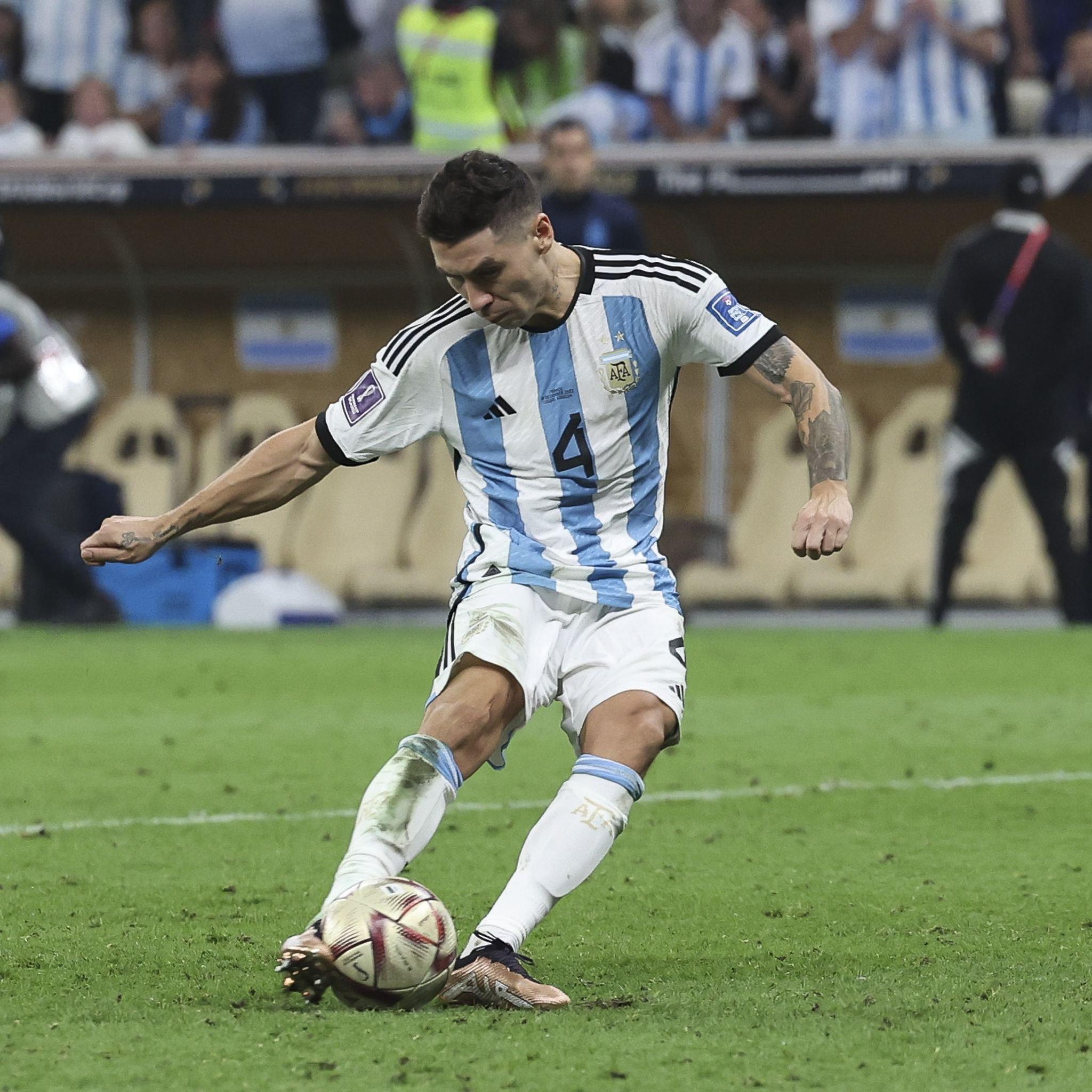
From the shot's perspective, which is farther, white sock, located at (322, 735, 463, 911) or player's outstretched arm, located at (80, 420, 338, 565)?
player's outstretched arm, located at (80, 420, 338, 565)

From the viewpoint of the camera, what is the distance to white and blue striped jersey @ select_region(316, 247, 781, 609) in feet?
14.4

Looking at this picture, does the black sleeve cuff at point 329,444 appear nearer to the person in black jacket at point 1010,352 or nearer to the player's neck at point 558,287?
the player's neck at point 558,287

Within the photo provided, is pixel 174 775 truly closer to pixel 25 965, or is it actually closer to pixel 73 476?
pixel 25 965

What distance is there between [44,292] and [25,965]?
13.1 meters

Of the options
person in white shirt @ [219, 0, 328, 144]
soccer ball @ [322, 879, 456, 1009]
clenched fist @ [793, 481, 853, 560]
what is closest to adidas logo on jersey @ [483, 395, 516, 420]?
clenched fist @ [793, 481, 853, 560]

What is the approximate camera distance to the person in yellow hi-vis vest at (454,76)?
1440 centimetres

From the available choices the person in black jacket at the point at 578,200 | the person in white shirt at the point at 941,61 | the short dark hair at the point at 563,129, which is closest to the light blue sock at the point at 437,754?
the person in black jacket at the point at 578,200

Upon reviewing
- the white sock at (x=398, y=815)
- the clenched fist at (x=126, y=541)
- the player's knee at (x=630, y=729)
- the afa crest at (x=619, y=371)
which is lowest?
the white sock at (x=398, y=815)

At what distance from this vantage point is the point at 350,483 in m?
15.8

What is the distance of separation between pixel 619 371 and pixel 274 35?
12150 millimetres

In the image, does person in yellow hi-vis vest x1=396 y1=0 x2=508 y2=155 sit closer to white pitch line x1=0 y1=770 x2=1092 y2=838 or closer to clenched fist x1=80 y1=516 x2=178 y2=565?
white pitch line x1=0 y1=770 x2=1092 y2=838

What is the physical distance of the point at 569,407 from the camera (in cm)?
438

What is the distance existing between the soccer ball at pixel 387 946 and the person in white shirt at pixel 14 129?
12.7 m

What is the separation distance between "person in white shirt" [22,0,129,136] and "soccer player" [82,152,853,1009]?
42.0 feet
